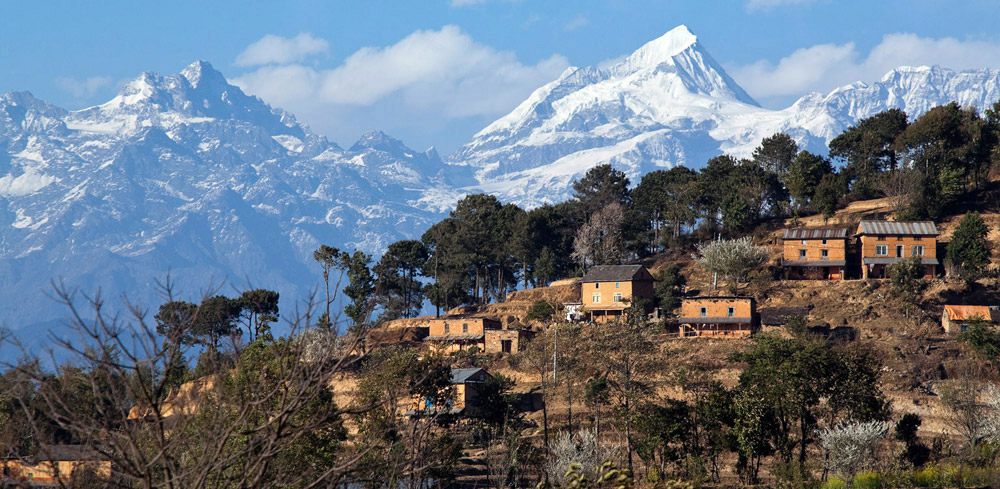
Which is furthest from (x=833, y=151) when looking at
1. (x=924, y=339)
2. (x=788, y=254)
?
(x=924, y=339)

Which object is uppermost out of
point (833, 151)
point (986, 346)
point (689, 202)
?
point (833, 151)

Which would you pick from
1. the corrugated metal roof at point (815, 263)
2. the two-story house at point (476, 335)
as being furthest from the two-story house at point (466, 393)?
the corrugated metal roof at point (815, 263)

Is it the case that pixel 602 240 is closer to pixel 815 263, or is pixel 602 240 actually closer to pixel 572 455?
pixel 815 263

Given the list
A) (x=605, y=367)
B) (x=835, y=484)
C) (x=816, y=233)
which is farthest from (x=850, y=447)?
(x=816, y=233)

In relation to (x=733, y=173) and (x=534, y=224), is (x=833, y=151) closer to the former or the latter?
(x=733, y=173)

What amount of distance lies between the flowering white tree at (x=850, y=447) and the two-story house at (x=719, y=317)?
2622 cm

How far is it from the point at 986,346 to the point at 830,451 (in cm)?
1863

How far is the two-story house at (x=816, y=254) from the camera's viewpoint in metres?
77.0

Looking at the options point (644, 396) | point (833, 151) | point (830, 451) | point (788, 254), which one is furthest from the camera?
point (833, 151)

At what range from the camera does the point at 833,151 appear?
10800 cm

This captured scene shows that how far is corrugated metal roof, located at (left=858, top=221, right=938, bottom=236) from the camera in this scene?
246ft

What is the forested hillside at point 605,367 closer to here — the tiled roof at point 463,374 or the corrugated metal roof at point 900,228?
the tiled roof at point 463,374

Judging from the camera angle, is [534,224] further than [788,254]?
Yes

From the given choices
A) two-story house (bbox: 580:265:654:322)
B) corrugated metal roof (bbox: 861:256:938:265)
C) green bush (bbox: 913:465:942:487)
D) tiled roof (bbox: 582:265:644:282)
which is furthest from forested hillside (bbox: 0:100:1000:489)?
tiled roof (bbox: 582:265:644:282)
